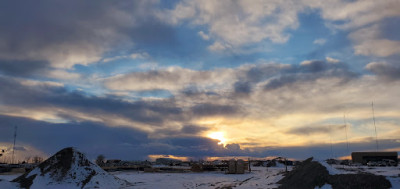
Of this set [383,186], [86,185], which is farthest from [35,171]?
[383,186]

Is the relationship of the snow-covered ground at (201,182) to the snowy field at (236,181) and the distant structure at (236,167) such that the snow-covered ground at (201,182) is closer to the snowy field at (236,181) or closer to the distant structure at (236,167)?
the snowy field at (236,181)

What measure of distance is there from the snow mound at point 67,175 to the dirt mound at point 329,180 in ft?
64.1

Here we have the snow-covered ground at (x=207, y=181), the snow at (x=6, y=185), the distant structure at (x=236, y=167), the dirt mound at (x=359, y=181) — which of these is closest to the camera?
the dirt mound at (x=359, y=181)

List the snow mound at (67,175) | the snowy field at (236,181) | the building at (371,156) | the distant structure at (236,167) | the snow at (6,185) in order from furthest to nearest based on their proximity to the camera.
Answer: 1. the building at (371,156)
2. the distant structure at (236,167)
3. the snow mound at (67,175)
4. the snow at (6,185)
5. the snowy field at (236,181)

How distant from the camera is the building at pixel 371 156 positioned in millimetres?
95812

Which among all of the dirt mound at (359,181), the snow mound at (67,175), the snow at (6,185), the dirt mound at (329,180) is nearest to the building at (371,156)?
the dirt mound at (329,180)

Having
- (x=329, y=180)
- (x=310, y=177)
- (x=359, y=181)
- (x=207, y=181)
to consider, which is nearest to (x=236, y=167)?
(x=207, y=181)

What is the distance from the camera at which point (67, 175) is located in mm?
31953

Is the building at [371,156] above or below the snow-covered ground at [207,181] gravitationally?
above

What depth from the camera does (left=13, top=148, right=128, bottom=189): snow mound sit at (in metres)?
30.5

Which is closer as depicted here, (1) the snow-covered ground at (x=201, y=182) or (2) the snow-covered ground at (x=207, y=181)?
(1) the snow-covered ground at (x=201, y=182)

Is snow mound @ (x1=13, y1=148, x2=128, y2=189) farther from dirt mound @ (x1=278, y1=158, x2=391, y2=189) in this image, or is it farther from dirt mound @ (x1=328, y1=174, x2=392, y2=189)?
dirt mound @ (x1=328, y1=174, x2=392, y2=189)

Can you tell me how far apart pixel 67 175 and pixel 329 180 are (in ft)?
84.4

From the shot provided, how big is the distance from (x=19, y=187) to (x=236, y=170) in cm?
4080
